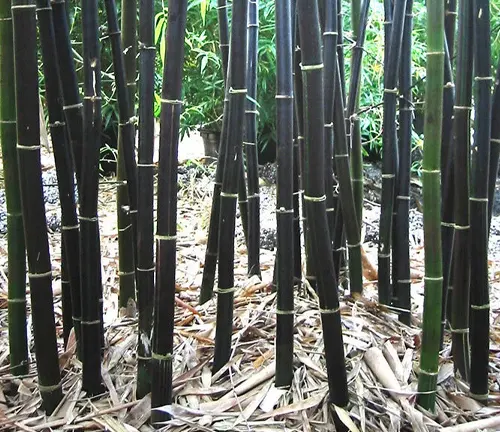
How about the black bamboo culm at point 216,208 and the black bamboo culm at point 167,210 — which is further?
the black bamboo culm at point 216,208

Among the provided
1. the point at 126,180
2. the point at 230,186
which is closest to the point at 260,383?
the point at 230,186

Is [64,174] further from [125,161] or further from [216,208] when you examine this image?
A: [216,208]

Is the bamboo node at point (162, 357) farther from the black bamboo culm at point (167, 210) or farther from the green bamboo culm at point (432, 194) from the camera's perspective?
the green bamboo culm at point (432, 194)

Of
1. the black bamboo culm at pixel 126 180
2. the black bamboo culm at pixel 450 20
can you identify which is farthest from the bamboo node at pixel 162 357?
→ the black bamboo culm at pixel 450 20

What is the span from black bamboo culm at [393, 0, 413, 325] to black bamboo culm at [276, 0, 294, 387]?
0.34 meters

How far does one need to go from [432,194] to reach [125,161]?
1.68 feet

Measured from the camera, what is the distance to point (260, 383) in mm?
988

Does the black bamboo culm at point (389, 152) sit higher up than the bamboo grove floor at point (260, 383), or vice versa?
the black bamboo culm at point (389, 152)

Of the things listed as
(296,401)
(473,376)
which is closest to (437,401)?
(473,376)

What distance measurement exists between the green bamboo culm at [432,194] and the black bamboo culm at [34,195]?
52 centimetres

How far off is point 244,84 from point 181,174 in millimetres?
2037

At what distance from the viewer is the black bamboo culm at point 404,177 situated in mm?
1144

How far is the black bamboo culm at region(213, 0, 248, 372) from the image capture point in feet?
2.90

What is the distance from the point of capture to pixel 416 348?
1.14 metres
